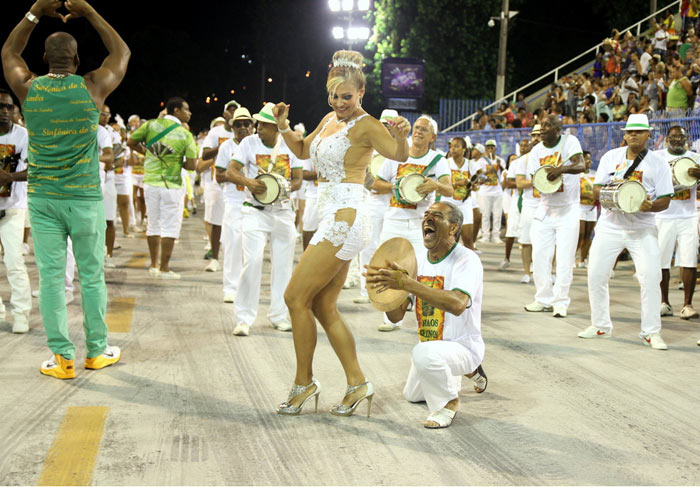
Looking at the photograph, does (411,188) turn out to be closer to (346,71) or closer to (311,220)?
(346,71)

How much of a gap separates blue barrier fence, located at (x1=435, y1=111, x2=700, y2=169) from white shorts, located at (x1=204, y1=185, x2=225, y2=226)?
710 centimetres

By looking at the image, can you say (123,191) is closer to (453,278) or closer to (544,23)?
(453,278)

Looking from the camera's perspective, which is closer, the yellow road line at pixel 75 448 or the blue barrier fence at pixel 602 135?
the yellow road line at pixel 75 448

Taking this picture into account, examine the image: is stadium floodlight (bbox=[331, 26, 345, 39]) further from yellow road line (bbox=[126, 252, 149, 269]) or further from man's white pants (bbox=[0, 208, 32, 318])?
man's white pants (bbox=[0, 208, 32, 318])

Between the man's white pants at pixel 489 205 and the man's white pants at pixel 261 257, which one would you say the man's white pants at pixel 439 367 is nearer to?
the man's white pants at pixel 261 257

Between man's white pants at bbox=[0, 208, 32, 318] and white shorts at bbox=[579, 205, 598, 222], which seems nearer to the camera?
man's white pants at bbox=[0, 208, 32, 318]

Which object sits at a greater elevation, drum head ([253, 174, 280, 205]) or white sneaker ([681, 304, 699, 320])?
drum head ([253, 174, 280, 205])

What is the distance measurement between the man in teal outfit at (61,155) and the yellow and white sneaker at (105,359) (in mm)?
309

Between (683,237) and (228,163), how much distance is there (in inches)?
224

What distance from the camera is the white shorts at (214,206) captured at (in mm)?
13641

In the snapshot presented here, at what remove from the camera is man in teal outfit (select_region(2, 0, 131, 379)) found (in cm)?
669

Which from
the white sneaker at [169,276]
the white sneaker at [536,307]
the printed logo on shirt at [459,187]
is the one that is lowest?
the white sneaker at [536,307]

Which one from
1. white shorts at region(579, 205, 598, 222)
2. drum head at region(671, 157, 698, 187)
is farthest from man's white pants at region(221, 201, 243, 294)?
white shorts at region(579, 205, 598, 222)

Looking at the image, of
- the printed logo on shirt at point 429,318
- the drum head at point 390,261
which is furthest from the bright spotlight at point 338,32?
the drum head at point 390,261
